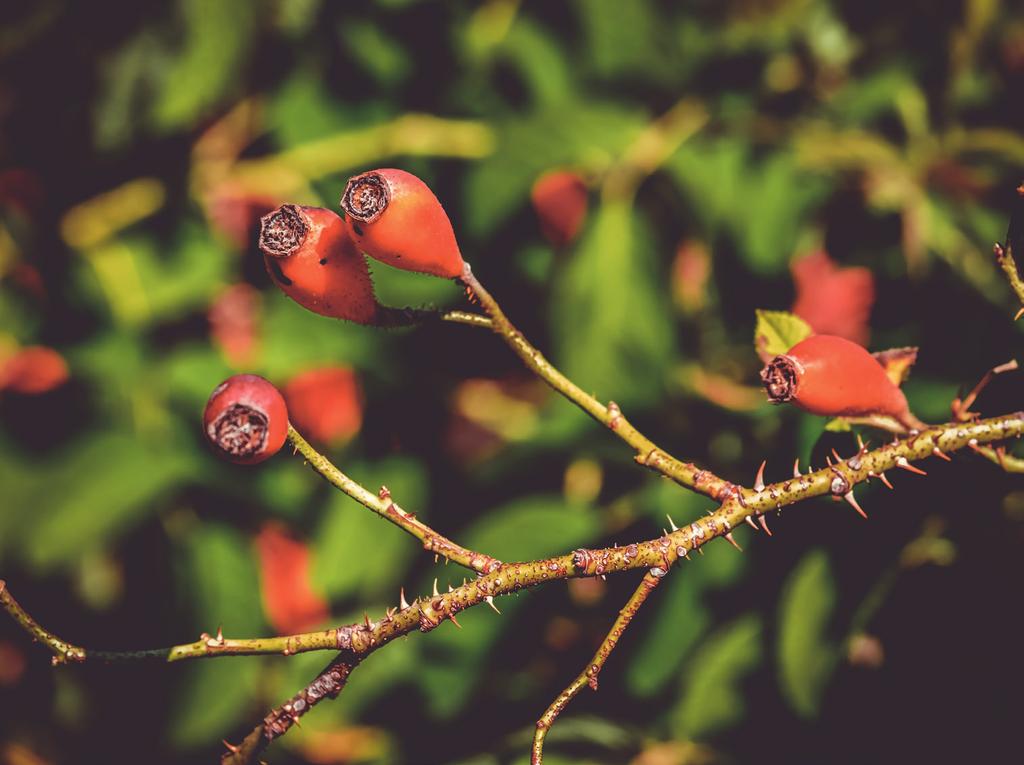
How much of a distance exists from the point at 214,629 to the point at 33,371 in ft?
3.20

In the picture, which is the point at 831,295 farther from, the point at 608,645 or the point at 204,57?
the point at 204,57

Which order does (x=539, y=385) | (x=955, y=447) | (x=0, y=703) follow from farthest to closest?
(x=0, y=703), (x=539, y=385), (x=955, y=447)

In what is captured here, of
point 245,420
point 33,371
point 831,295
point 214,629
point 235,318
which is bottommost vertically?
point 245,420

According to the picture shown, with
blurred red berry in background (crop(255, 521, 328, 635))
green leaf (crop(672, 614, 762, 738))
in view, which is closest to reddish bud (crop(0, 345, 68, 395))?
blurred red berry in background (crop(255, 521, 328, 635))

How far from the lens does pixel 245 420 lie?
1003mm

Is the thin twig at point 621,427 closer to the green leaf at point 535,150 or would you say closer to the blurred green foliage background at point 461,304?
the blurred green foliage background at point 461,304

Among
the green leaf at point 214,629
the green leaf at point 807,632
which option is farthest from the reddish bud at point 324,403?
the green leaf at point 807,632

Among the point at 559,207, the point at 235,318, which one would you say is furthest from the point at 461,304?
the point at 235,318

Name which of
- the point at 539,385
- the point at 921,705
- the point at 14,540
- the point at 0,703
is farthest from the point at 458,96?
the point at 0,703

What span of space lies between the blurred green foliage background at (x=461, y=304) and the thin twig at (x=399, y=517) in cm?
89

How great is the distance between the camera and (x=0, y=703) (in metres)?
2.84

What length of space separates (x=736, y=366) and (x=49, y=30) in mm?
2001

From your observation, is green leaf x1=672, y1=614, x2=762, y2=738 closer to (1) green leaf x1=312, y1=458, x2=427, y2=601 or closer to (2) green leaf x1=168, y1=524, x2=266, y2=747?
(1) green leaf x1=312, y1=458, x2=427, y2=601

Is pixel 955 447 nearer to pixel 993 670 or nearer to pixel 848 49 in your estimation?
pixel 993 670
